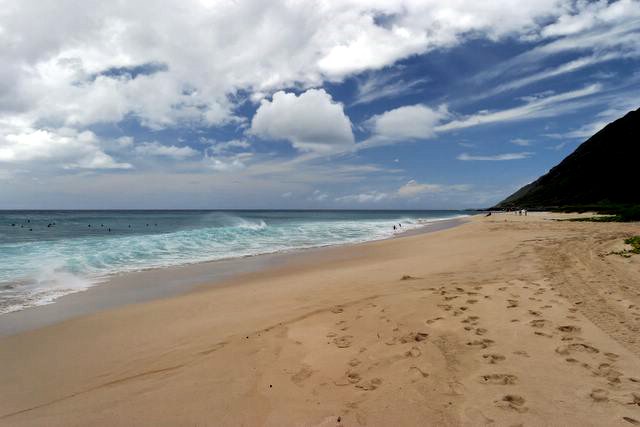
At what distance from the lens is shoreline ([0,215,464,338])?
7664 millimetres

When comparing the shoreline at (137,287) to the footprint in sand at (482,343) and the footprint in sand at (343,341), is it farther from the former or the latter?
the footprint in sand at (482,343)

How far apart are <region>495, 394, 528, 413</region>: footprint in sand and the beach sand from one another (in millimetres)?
14

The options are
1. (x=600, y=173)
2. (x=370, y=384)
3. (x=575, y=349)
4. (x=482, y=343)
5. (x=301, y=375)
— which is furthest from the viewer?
(x=600, y=173)

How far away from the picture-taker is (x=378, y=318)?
20.1ft

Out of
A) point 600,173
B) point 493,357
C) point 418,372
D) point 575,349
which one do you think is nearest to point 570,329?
point 575,349

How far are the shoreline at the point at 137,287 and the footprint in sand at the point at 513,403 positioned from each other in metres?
8.28

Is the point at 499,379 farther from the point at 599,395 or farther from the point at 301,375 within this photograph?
the point at 301,375

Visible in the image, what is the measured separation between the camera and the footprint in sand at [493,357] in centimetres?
416

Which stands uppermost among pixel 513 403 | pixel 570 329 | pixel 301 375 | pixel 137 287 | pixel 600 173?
pixel 600 173

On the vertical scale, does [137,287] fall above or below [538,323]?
below

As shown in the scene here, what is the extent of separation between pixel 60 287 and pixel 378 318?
405 inches

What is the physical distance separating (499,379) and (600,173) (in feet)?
330

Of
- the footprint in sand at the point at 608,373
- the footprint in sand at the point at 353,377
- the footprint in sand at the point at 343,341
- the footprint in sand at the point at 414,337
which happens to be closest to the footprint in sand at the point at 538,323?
the footprint in sand at the point at 608,373

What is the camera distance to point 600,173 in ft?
265
